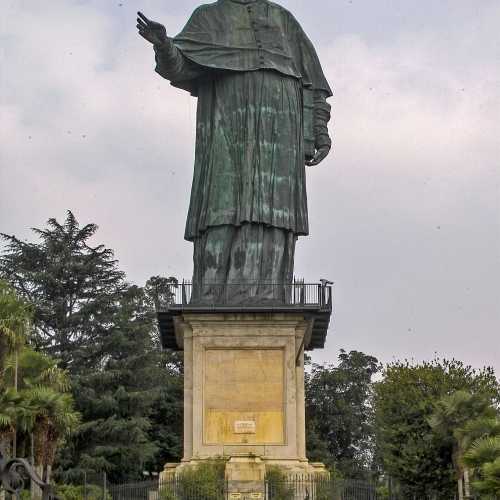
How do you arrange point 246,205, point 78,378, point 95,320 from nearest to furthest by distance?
point 246,205
point 78,378
point 95,320

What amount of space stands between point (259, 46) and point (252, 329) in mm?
7639

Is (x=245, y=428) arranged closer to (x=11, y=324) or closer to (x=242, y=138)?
(x=11, y=324)

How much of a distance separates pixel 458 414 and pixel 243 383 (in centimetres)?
516

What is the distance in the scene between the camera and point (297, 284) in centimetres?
2686

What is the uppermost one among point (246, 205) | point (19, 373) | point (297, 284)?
point (246, 205)

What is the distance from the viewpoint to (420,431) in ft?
97.1

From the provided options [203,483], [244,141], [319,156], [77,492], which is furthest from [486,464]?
[77,492]

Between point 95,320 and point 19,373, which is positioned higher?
point 95,320

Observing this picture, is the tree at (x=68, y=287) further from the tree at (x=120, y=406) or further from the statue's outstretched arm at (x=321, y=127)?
the statue's outstretched arm at (x=321, y=127)

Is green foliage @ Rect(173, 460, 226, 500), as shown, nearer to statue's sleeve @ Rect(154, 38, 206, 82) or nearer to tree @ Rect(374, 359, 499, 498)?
tree @ Rect(374, 359, 499, 498)

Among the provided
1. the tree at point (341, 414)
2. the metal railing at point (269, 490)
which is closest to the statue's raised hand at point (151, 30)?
the metal railing at point (269, 490)

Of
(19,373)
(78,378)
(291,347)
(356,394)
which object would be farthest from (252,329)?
(356,394)

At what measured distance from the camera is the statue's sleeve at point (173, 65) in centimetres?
2826

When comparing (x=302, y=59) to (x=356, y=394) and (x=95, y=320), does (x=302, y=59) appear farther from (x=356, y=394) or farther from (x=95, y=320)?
(x=356, y=394)
